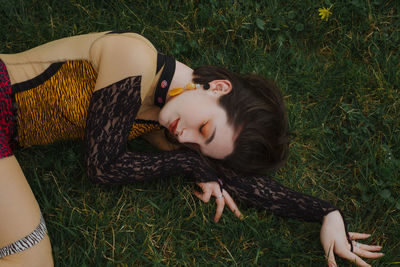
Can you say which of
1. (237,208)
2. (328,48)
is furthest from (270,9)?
(237,208)

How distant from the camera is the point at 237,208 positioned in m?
3.33

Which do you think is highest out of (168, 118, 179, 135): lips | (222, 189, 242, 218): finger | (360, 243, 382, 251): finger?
(168, 118, 179, 135): lips

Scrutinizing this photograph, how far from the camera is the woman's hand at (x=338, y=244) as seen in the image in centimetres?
307

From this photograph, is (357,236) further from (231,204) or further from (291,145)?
(231,204)

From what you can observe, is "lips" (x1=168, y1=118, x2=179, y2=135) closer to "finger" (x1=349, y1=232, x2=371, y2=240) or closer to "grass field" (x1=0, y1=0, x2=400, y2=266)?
"grass field" (x1=0, y1=0, x2=400, y2=266)

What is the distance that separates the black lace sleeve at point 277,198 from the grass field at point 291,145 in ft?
0.36

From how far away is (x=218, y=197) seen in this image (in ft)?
10.8

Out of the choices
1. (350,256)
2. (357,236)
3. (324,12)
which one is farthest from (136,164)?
(324,12)

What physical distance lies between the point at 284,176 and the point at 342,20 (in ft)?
5.57

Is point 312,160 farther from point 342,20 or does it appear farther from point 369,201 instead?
point 342,20

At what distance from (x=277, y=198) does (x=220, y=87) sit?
100cm

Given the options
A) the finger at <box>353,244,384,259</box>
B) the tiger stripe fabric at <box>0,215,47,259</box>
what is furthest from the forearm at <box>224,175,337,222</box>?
the tiger stripe fabric at <box>0,215,47,259</box>

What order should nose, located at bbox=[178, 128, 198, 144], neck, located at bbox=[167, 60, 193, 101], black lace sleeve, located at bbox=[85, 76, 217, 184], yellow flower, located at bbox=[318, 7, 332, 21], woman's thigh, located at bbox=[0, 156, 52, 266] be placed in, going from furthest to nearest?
yellow flower, located at bbox=[318, 7, 332, 21] < neck, located at bbox=[167, 60, 193, 101] < nose, located at bbox=[178, 128, 198, 144] < black lace sleeve, located at bbox=[85, 76, 217, 184] < woman's thigh, located at bbox=[0, 156, 52, 266]

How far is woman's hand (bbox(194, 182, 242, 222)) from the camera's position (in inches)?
128
